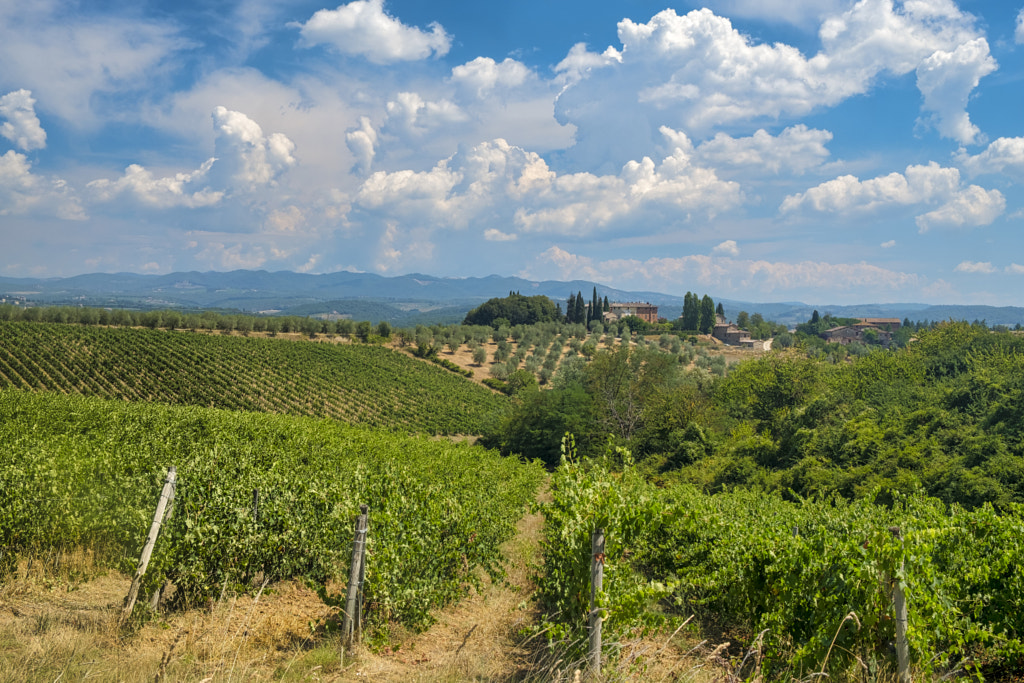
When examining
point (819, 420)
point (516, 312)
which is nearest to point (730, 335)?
point (516, 312)

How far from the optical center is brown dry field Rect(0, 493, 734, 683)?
18.6ft

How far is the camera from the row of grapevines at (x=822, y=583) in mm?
5734

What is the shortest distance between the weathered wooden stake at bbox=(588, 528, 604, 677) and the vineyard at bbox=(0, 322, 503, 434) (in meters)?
48.4

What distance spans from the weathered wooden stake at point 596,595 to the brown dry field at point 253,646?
0.70 ft

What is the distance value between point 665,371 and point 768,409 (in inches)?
362

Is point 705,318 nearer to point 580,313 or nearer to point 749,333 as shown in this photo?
point 749,333

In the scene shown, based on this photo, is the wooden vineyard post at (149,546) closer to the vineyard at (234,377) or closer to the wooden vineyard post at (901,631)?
the wooden vineyard post at (901,631)

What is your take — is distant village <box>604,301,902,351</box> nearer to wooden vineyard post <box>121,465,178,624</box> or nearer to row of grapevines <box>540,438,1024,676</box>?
row of grapevines <box>540,438,1024,676</box>

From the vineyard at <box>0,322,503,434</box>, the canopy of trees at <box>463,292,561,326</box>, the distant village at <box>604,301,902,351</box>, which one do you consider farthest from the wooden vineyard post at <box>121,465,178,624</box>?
the distant village at <box>604,301,902,351</box>

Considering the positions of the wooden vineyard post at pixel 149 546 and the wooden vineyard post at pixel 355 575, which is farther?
the wooden vineyard post at pixel 149 546

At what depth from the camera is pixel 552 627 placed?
19.4 ft

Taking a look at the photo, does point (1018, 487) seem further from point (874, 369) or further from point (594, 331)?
point (594, 331)

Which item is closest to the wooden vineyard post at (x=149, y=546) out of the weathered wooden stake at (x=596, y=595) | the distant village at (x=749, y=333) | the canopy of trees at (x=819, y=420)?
the weathered wooden stake at (x=596, y=595)

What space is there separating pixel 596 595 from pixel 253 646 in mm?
4464
